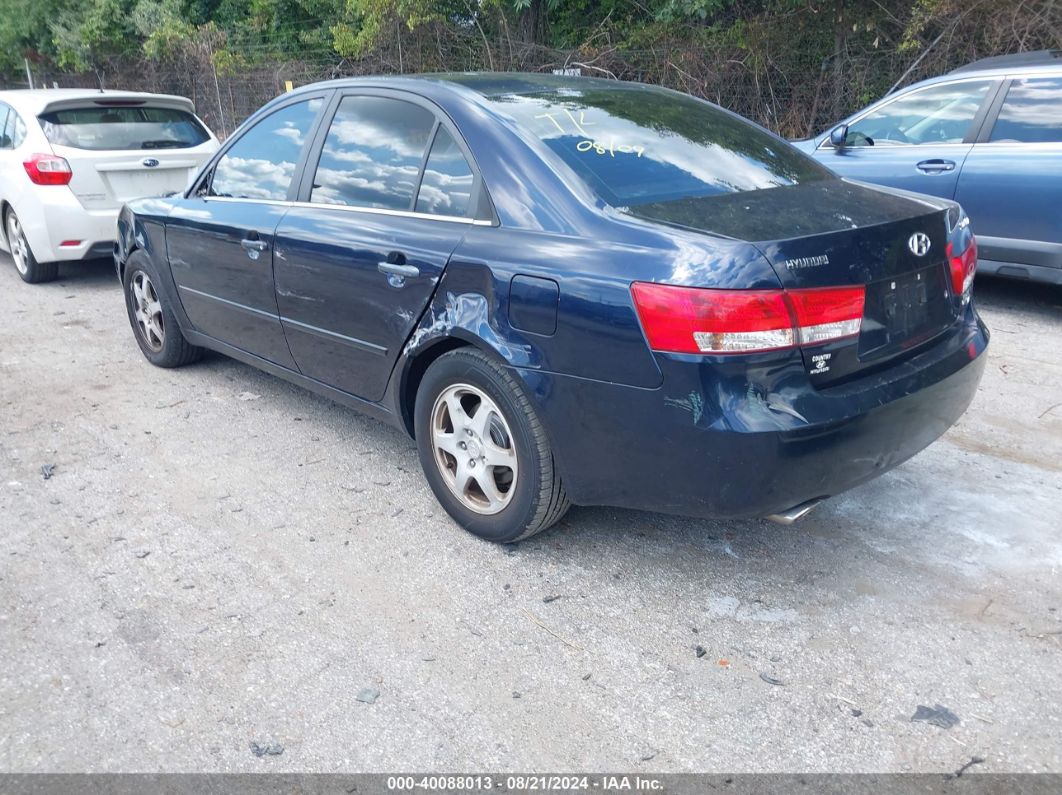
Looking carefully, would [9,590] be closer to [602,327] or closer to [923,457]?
[602,327]

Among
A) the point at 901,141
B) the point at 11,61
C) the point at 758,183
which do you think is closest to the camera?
the point at 758,183

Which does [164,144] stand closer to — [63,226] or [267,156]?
[63,226]

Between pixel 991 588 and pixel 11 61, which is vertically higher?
pixel 11 61

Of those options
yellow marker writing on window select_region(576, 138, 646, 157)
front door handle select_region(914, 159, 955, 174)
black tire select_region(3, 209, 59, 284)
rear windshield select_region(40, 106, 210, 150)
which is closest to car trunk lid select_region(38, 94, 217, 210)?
rear windshield select_region(40, 106, 210, 150)

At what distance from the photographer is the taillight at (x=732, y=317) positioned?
268 centimetres

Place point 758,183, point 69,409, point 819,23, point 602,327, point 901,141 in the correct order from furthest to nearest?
point 819,23 → point 901,141 → point 69,409 → point 758,183 → point 602,327

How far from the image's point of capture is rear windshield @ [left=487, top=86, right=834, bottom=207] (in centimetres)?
327

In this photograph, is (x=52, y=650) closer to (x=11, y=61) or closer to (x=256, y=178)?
(x=256, y=178)

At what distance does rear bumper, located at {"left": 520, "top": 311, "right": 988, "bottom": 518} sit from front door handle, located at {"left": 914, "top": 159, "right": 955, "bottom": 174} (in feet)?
12.9

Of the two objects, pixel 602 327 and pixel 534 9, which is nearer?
pixel 602 327

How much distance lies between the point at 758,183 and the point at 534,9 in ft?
40.2

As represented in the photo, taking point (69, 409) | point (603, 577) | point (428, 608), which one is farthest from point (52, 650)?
point (69, 409)

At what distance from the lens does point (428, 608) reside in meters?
3.17

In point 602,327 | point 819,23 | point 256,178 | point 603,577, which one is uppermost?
point 819,23
